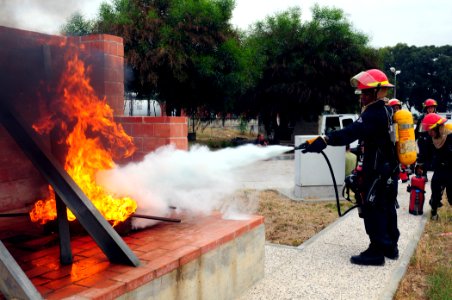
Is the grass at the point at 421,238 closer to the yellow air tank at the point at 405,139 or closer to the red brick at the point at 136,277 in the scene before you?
the yellow air tank at the point at 405,139

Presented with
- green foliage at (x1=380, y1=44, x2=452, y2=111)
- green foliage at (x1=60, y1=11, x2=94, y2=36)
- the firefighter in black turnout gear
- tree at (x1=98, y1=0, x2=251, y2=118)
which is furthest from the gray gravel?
green foliage at (x1=380, y1=44, x2=452, y2=111)

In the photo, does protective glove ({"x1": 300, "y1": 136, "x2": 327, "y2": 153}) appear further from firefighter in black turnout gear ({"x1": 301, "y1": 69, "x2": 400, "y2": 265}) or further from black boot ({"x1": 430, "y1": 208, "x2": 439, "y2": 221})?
black boot ({"x1": 430, "y1": 208, "x2": 439, "y2": 221})

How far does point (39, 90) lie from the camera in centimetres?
355

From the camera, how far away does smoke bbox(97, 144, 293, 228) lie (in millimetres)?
3830

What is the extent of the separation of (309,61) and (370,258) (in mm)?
20229

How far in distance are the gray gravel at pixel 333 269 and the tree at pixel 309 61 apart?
57.0 ft

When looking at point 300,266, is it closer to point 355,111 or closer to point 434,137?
point 434,137

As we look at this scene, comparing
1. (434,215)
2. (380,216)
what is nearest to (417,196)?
(434,215)

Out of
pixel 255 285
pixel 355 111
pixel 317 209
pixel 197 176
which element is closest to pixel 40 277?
pixel 197 176

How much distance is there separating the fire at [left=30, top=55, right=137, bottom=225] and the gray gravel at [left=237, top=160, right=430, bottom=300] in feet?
4.65

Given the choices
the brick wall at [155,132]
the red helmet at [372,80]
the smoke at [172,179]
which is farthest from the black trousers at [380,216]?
the brick wall at [155,132]

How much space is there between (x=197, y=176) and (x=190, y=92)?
1641 centimetres

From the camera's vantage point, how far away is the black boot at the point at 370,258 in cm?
466

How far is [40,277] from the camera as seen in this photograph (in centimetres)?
262
